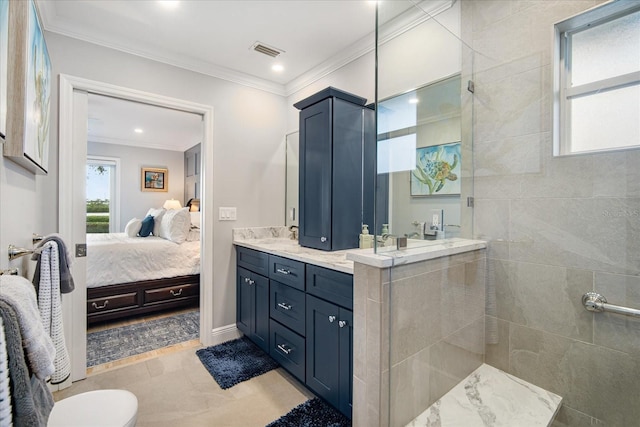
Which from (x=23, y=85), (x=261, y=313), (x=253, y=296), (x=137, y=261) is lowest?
(x=261, y=313)

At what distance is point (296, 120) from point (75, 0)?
1.75 meters

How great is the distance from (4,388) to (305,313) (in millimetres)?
1458

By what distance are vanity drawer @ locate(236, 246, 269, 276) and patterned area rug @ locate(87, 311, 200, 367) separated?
0.91 m

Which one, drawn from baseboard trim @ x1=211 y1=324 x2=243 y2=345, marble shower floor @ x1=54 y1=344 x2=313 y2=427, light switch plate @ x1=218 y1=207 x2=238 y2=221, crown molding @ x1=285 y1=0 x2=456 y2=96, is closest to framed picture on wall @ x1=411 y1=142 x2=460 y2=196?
crown molding @ x1=285 y1=0 x2=456 y2=96

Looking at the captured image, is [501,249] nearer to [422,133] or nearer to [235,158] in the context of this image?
[422,133]

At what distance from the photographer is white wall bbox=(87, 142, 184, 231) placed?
18.5 ft

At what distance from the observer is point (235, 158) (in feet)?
9.08

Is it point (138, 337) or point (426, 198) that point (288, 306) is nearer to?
point (426, 198)

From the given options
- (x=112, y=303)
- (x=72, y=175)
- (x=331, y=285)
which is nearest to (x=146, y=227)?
(x=112, y=303)

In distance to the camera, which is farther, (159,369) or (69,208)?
(159,369)

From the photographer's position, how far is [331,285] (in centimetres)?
165

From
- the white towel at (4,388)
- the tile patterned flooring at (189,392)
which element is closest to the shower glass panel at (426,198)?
the tile patterned flooring at (189,392)

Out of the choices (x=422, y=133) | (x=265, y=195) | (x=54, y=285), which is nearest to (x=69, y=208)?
(x=54, y=285)

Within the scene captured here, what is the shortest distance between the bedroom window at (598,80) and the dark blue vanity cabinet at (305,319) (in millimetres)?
1317
